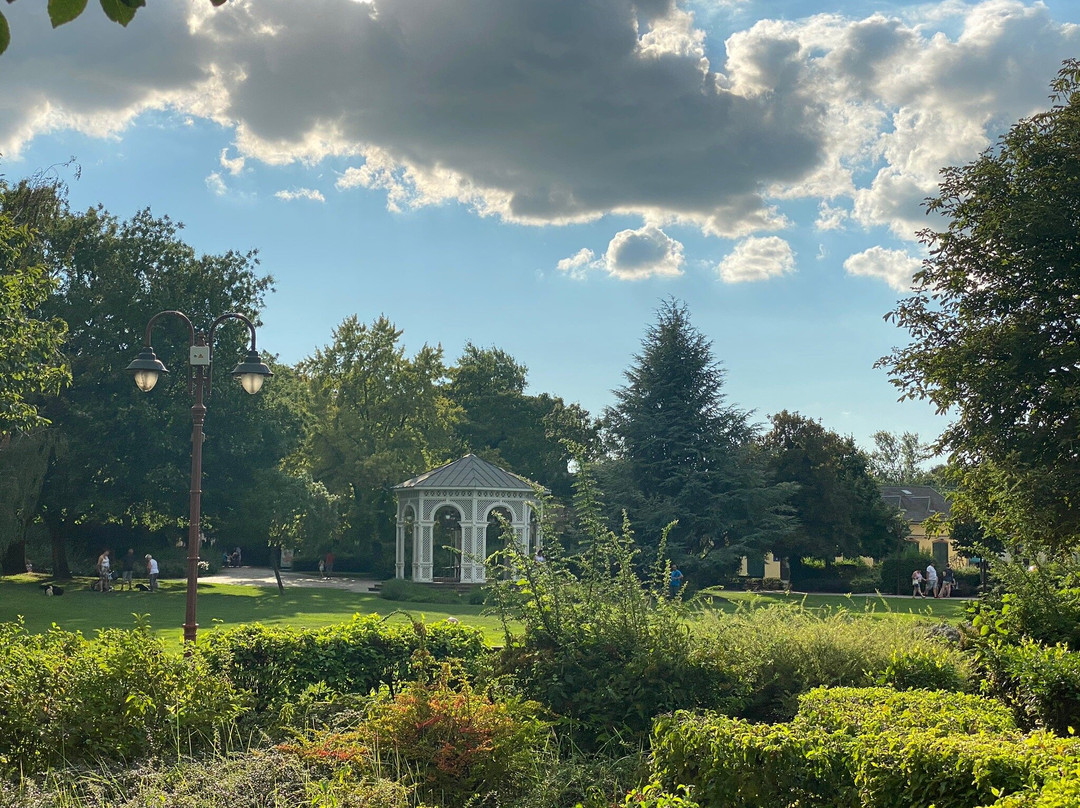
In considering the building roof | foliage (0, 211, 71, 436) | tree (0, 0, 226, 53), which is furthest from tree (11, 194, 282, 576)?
the building roof

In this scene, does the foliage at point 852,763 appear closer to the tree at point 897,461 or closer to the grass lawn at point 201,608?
the grass lawn at point 201,608

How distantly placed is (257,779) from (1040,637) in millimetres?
6714

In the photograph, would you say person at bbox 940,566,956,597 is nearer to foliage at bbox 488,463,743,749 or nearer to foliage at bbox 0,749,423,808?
foliage at bbox 488,463,743,749

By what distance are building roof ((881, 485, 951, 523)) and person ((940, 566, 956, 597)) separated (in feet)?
73.2

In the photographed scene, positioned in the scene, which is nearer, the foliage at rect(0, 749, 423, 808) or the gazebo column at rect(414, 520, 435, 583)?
the foliage at rect(0, 749, 423, 808)

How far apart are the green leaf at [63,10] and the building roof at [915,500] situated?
6110 cm

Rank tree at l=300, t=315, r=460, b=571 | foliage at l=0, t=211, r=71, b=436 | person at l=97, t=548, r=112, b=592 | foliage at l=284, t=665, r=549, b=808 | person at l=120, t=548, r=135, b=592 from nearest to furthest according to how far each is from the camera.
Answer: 1. foliage at l=284, t=665, r=549, b=808
2. foliage at l=0, t=211, r=71, b=436
3. person at l=97, t=548, r=112, b=592
4. person at l=120, t=548, r=135, b=592
5. tree at l=300, t=315, r=460, b=571

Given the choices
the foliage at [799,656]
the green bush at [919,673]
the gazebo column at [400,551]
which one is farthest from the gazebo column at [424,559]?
the green bush at [919,673]

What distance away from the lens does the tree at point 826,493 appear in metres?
39.4

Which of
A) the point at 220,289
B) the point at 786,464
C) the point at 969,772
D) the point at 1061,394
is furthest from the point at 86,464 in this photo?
the point at 969,772

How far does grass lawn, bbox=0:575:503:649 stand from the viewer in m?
20.9

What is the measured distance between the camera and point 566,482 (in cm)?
5741

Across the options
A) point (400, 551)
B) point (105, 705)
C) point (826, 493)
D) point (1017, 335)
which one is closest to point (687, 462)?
point (826, 493)

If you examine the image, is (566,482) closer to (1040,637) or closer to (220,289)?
(220,289)
